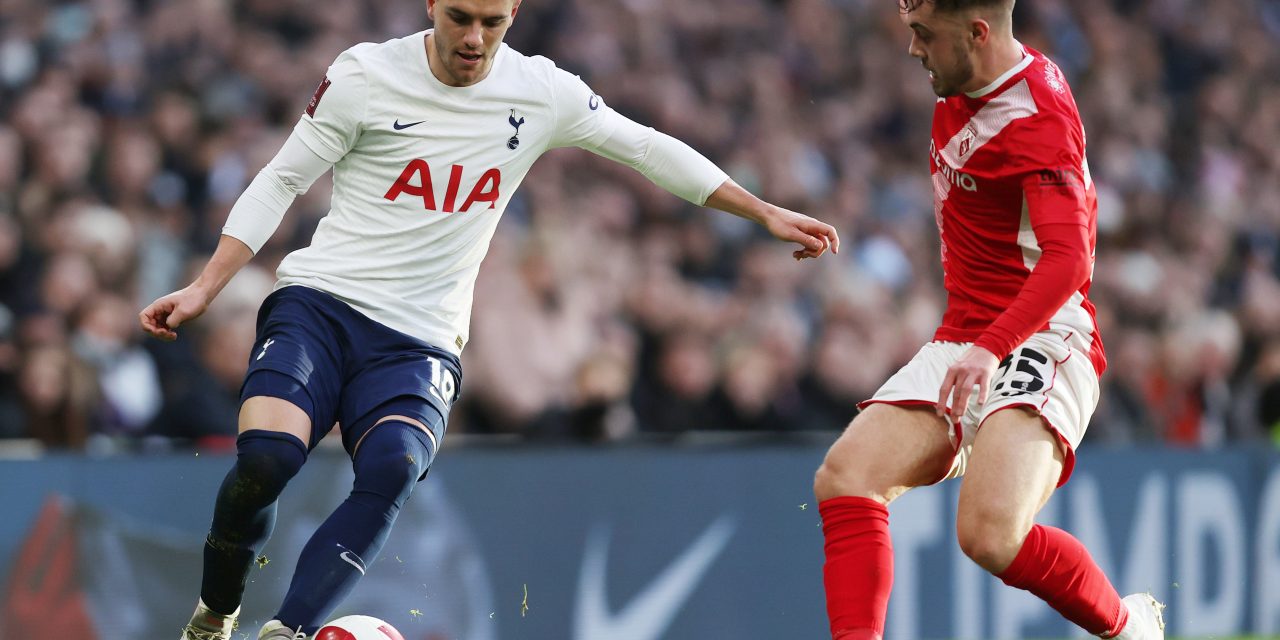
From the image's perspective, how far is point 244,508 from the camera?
4.56 m

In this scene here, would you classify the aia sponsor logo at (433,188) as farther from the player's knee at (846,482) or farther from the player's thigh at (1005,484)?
the player's thigh at (1005,484)

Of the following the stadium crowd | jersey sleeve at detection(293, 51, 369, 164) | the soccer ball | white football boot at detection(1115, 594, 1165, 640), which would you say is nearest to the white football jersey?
jersey sleeve at detection(293, 51, 369, 164)

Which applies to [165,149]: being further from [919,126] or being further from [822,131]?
[919,126]

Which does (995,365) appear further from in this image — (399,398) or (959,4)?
(399,398)

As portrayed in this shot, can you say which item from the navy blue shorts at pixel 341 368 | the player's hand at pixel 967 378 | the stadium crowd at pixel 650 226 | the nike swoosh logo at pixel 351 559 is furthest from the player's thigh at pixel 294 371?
the stadium crowd at pixel 650 226

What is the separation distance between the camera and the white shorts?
185 inches

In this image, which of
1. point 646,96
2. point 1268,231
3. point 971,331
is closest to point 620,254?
point 646,96

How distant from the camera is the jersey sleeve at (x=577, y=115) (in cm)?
503

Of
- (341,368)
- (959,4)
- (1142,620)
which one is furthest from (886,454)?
(341,368)

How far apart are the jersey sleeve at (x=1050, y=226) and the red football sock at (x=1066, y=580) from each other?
63 cm

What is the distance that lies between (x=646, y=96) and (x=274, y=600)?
5.79m

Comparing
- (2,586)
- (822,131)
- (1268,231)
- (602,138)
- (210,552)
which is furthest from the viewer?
(1268,231)

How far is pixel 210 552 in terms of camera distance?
4727mm

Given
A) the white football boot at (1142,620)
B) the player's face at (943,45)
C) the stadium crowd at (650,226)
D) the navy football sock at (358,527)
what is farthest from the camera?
the stadium crowd at (650,226)
